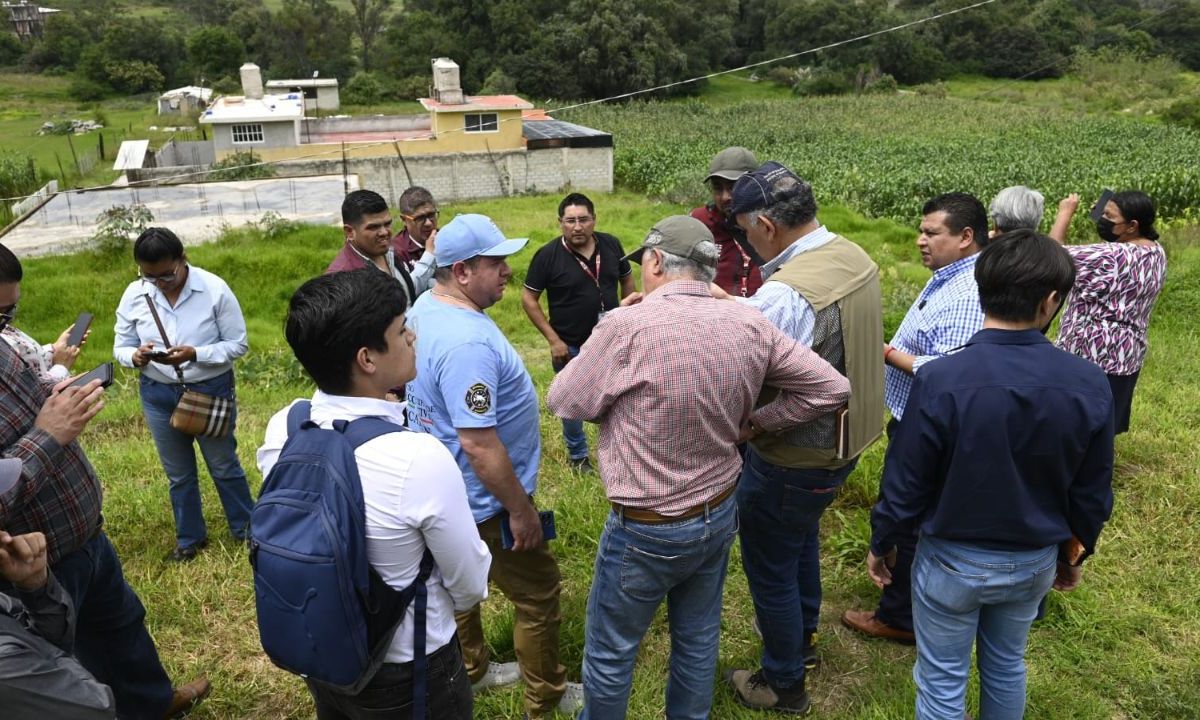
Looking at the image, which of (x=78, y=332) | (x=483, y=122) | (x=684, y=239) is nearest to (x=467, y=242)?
(x=684, y=239)

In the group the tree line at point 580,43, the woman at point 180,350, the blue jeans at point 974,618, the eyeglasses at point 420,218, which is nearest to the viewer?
the blue jeans at point 974,618

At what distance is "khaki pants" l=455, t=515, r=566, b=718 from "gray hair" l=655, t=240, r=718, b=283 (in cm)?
111

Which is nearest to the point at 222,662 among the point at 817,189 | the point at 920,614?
the point at 920,614

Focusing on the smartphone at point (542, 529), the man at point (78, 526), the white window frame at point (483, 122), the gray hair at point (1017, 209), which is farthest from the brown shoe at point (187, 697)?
the white window frame at point (483, 122)

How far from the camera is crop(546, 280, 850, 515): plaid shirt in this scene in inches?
91.4

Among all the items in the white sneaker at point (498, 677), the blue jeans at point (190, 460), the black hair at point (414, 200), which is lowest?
the white sneaker at point (498, 677)

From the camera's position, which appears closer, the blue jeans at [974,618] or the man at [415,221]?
the blue jeans at [974,618]

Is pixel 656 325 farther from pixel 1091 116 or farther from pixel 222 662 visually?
pixel 1091 116

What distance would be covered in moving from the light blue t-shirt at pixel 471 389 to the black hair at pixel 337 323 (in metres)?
0.61

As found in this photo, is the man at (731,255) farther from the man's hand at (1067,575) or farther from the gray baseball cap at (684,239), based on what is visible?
the man's hand at (1067,575)

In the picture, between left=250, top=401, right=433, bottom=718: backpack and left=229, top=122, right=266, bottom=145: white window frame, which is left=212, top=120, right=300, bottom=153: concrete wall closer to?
left=229, top=122, right=266, bottom=145: white window frame

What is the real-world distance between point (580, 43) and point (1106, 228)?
1967 inches

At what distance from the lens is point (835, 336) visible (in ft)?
9.21

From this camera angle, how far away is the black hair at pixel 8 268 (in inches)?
118
